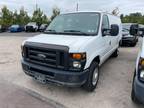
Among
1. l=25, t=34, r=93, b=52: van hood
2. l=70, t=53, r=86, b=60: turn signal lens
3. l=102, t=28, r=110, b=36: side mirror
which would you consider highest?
l=102, t=28, r=110, b=36: side mirror

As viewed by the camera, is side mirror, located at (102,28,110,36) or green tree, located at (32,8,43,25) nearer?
side mirror, located at (102,28,110,36)

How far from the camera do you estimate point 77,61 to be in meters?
3.84

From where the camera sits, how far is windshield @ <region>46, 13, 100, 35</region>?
15.8 ft

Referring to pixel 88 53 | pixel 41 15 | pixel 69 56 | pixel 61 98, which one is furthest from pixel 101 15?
pixel 41 15

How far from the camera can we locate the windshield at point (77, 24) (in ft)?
15.8

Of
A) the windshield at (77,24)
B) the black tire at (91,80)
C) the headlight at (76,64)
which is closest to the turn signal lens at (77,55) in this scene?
the headlight at (76,64)

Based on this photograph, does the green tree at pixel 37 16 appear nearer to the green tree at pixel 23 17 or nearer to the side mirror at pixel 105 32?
the green tree at pixel 23 17

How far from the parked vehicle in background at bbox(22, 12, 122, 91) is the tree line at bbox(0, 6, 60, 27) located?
34.8 meters

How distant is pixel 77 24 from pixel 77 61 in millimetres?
1570

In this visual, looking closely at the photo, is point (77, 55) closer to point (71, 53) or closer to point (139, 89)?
point (71, 53)

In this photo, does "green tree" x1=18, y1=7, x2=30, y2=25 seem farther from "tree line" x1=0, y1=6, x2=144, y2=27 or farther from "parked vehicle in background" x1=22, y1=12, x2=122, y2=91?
"parked vehicle in background" x1=22, y1=12, x2=122, y2=91

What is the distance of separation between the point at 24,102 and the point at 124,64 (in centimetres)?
454

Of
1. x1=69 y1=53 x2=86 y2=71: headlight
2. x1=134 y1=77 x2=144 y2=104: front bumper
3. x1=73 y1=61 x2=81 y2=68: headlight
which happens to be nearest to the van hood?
x1=69 y1=53 x2=86 y2=71: headlight

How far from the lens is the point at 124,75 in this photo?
583 centimetres
